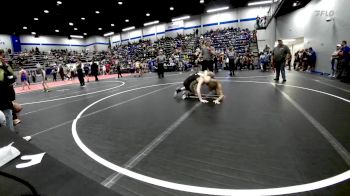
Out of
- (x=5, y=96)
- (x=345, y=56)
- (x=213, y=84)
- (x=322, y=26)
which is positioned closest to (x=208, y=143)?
(x=213, y=84)

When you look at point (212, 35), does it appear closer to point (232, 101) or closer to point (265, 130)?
point (232, 101)

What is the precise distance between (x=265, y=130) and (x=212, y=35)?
73.7 feet

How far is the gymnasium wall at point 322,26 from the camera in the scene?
925 centimetres

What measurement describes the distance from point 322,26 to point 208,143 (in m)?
11.9

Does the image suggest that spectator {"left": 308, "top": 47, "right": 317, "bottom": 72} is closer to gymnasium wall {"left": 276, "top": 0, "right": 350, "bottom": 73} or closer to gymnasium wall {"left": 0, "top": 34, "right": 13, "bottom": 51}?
gymnasium wall {"left": 276, "top": 0, "right": 350, "bottom": 73}

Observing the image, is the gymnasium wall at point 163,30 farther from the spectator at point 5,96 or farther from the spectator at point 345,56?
the spectator at point 5,96

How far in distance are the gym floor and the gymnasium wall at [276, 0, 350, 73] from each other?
6.29 meters

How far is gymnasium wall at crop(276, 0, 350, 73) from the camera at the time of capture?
30.3 feet

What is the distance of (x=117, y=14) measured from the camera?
2284 centimetres

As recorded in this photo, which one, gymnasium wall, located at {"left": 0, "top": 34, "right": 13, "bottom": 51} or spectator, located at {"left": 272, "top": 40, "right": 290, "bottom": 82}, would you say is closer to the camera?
spectator, located at {"left": 272, "top": 40, "right": 290, "bottom": 82}

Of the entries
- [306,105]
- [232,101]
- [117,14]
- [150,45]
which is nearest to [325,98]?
[306,105]

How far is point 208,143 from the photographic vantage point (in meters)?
2.89

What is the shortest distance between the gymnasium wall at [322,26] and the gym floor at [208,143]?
629cm

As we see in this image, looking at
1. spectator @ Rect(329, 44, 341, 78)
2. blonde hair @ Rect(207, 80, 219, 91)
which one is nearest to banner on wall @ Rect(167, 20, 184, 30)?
spectator @ Rect(329, 44, 341, 78)
